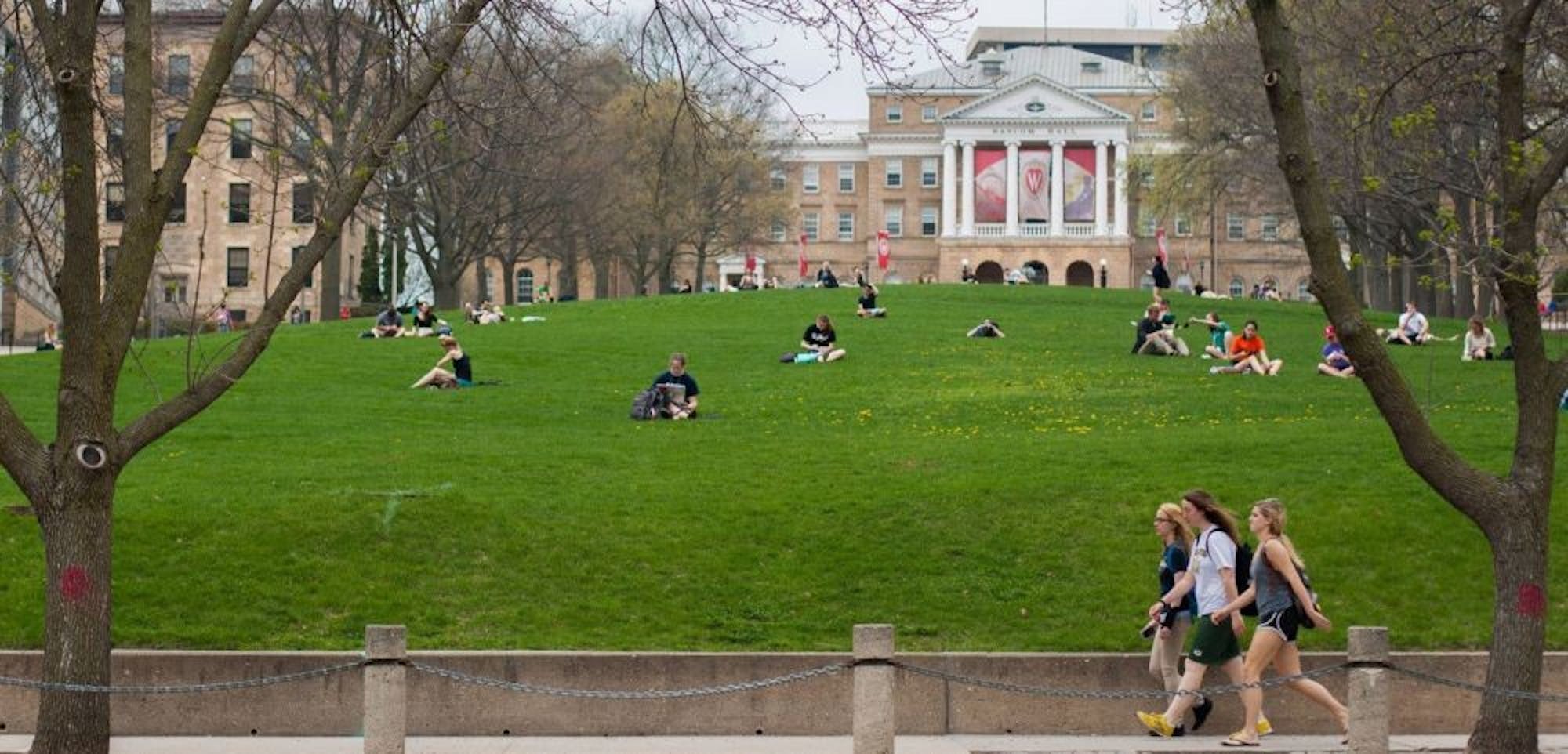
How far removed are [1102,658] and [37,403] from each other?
21315 mm

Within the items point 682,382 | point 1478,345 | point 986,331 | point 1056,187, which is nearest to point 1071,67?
point 1056,187

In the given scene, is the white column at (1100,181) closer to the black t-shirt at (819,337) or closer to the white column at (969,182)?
the white column at (969,182)

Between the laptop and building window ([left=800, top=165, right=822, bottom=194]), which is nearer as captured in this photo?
the laptop

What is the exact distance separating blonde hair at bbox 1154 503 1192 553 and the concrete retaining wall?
968 mm

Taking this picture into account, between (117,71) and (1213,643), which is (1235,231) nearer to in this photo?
Result: (117,71)

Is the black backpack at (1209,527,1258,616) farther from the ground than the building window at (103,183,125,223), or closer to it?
closer to it

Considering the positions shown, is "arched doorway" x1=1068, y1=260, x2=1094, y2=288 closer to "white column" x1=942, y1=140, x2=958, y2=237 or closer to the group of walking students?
"white column" x1=942, y1=140, x2=958, y2=237

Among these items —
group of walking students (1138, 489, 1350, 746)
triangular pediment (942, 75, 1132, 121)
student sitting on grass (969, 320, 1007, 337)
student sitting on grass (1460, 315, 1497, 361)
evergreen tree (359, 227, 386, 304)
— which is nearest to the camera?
group of walking students (1138, 489, 1350, 746)

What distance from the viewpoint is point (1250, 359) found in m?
38.1

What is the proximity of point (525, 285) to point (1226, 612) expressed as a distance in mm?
116845

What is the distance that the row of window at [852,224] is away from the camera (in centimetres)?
14312

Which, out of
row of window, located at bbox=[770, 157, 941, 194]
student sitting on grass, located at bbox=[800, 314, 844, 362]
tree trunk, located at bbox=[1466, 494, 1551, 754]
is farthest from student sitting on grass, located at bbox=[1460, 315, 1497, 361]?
row of window, located at bbox=[770, 157, 941, 194]

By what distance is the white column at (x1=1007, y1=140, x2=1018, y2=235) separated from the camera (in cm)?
13175

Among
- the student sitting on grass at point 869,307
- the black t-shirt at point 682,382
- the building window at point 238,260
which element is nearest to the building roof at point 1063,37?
the building window at point 238,260
